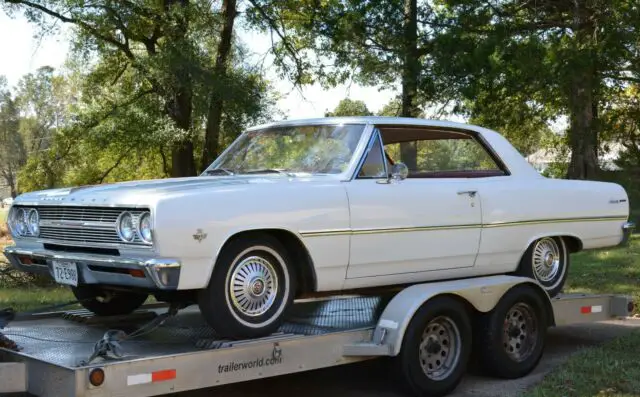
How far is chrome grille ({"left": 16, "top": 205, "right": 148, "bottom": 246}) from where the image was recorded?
191 inches

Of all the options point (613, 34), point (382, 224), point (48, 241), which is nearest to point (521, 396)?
point (382, 224)

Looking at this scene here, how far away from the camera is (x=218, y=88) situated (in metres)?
20.0

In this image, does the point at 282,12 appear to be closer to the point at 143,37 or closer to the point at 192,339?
the point at 143,37

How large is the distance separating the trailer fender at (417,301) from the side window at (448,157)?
0.94 m

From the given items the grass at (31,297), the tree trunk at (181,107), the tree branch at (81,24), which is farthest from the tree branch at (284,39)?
the grass at (31,297)

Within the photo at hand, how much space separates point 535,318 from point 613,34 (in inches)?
512

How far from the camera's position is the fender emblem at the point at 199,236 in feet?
15.2

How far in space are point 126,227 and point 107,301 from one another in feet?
5.47

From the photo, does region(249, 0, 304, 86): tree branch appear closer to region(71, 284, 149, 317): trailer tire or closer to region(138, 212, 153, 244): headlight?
region(71, 284, 149, 317): trailer tire

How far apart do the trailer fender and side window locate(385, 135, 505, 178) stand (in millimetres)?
935

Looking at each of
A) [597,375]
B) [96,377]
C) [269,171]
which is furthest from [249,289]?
[597,375]

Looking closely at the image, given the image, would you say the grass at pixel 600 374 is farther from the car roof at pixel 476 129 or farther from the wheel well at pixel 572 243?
the car roof at pixel 476 129

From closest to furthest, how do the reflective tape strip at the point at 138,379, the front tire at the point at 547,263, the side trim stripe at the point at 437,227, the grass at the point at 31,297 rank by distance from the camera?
the reflective tape strip at the point at 138,379 < the side trim stripe at the point at 437,227 < the front tire at the point at 547,263 < the grass at the point at 31,297

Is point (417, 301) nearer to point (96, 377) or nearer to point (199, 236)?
point (199, 236)
